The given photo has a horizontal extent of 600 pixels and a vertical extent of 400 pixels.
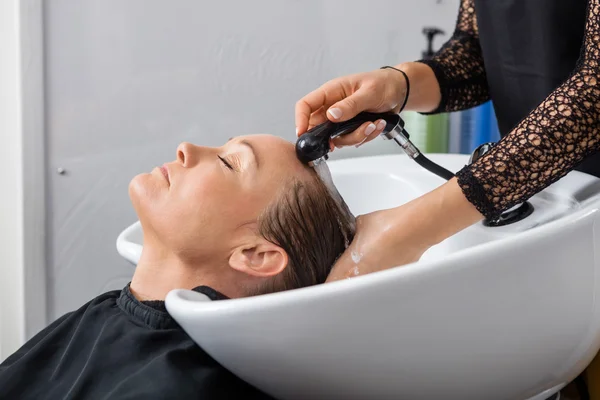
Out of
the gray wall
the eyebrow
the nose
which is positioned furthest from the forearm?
the gray wall

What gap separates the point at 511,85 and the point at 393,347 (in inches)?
29.8

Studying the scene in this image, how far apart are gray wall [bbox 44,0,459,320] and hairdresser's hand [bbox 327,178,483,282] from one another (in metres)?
0.93

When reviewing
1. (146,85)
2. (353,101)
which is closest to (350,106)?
(353,101)

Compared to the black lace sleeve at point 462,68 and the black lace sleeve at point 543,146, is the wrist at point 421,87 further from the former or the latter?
the black lace sleeve at point 543,146

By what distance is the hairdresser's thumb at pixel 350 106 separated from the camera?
1.13 m

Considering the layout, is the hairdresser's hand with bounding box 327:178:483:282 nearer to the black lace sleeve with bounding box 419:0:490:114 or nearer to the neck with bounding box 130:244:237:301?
the neck with bounding box 130:244:237:301

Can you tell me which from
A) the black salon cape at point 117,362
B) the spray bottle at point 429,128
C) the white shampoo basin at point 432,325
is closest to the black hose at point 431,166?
the white shampoo basin at point 432,325

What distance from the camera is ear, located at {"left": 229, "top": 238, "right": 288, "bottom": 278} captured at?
107 cm

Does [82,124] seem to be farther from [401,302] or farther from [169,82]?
[401,302]

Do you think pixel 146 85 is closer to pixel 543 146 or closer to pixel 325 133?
pixel 325 133

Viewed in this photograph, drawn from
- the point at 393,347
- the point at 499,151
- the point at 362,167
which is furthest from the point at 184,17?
the point at 393,347

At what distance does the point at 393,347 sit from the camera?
84 cm

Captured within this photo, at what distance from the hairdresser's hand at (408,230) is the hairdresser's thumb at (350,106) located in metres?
0.18

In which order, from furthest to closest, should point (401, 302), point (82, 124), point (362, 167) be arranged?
A: 1. point (82, 124)
2. point (362, 167)
3. point (401, 302)
